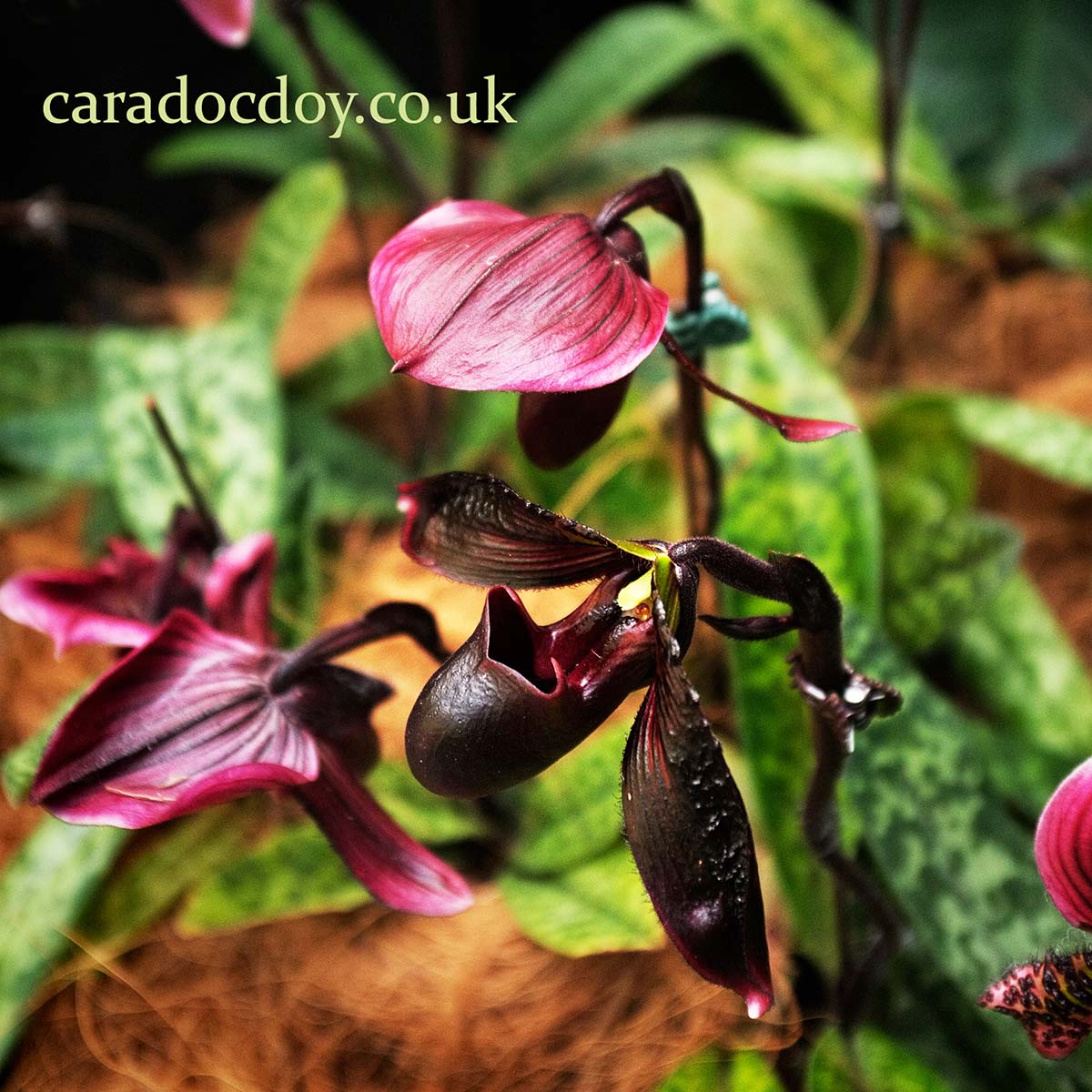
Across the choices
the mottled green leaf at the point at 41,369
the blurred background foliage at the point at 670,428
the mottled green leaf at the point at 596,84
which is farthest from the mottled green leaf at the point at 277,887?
the mottled green leaf at the point at 596,84

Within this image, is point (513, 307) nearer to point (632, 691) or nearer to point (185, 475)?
point (632, 691)

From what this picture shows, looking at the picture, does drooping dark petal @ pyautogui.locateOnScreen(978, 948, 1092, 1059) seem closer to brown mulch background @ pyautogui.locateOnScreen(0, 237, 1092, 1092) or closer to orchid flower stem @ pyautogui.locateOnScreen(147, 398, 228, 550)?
brown mulch background @ pyautogui.locateOnScreen(0, 237, 1092, 1092)

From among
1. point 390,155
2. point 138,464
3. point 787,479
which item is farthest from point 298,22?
point 787,479

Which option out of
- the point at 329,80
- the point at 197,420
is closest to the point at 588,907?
the point at 197,420

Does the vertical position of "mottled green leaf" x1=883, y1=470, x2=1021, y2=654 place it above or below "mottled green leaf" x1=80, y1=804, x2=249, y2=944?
above

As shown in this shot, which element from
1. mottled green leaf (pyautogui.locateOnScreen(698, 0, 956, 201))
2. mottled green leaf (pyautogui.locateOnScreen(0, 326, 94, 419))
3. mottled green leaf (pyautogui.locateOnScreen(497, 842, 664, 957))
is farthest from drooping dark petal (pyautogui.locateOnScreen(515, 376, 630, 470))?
mottled green leaf (pyautogui.locateOnScreen(698, 0, 956, 201))
